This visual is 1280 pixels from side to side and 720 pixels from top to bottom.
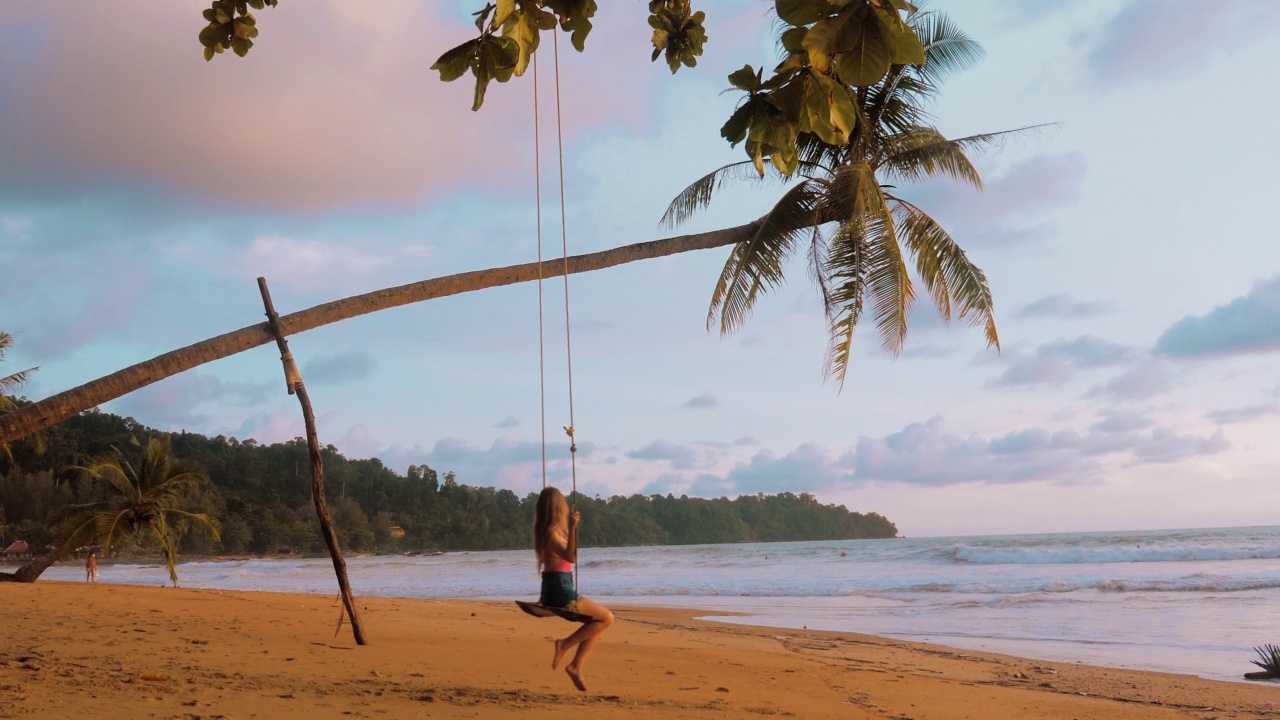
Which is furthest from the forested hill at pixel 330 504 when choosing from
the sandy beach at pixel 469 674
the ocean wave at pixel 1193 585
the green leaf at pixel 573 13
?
the green leaf at pixel 573 13

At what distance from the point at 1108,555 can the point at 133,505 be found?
26.3 metres

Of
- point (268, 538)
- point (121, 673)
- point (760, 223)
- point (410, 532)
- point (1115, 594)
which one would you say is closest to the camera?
point (121, 673)

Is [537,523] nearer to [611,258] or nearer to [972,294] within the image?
[611,258]

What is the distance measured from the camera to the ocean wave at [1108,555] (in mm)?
27672

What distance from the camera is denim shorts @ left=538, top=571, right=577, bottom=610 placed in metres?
4.73

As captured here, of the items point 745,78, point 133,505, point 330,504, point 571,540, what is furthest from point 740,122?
point 330,504

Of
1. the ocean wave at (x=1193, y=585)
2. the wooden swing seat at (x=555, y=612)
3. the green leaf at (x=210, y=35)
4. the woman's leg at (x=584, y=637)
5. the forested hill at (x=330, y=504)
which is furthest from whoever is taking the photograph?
the forested hill at (x=330, y=504)

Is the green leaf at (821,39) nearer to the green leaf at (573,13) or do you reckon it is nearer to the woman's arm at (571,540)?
the green leaf at (573,13)

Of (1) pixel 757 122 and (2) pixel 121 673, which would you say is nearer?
(1) pixel 757 122

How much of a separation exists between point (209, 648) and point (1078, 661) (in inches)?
310

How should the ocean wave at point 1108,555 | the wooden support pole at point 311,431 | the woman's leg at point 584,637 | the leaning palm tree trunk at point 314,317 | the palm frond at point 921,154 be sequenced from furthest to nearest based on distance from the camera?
the ocean wave at point 1108,555
the palm frond at point 921,154
the wooden support pole at point 311,431
the woman's leg at point 584,637
the leaning palm tree trunk at point 314,317

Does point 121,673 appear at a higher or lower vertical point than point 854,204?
lower

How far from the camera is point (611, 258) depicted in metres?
6.35

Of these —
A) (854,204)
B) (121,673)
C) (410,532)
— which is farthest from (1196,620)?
(410,532)
